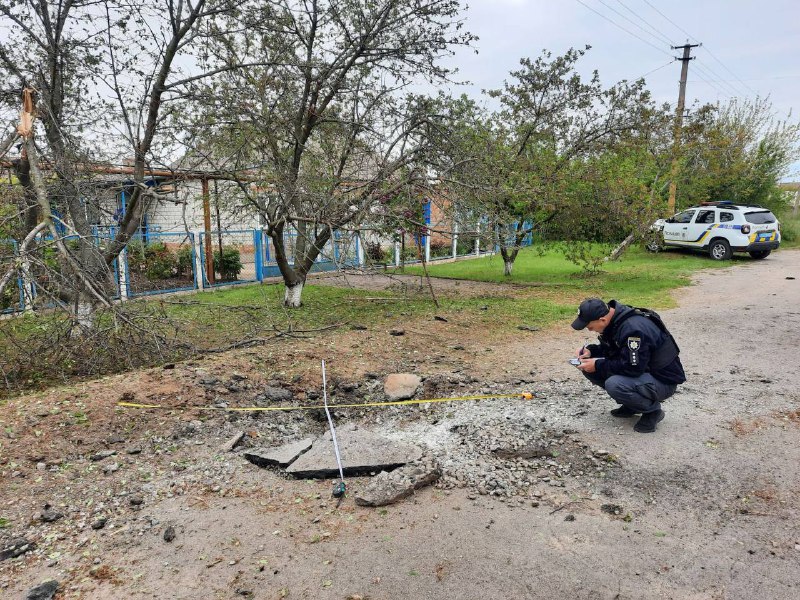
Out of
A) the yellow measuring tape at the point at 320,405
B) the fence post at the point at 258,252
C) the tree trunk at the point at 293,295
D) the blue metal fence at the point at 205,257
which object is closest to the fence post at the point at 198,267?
the blue metal fence at the point at 205,257

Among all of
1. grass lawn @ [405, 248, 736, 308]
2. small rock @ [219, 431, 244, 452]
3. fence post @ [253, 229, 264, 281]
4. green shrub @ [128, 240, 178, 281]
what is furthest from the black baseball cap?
fence post @ [253, 229, 264, 281]

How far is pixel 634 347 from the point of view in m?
4.10

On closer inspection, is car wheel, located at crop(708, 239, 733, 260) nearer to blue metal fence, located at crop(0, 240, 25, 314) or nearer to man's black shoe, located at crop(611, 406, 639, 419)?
man's black shoe, located at crop(611, 406, 639, 419)

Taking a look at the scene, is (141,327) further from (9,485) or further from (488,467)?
(488,467)

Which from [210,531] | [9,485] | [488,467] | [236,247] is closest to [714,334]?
[488,467]

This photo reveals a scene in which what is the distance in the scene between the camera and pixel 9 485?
12.0ft

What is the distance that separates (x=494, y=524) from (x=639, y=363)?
173cm

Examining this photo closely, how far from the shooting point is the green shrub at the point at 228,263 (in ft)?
45.2

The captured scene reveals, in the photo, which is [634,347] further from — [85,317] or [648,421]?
[85,317]

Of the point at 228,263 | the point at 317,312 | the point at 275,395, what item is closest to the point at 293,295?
the point at 317,312

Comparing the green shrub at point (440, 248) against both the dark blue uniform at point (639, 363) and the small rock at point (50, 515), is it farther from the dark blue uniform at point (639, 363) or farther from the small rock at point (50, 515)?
the small rock at point (50, 515)

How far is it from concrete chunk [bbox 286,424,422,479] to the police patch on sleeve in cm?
173

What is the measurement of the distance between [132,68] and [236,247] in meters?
6.73

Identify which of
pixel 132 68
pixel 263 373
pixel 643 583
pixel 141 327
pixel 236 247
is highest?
pixel 132 68
